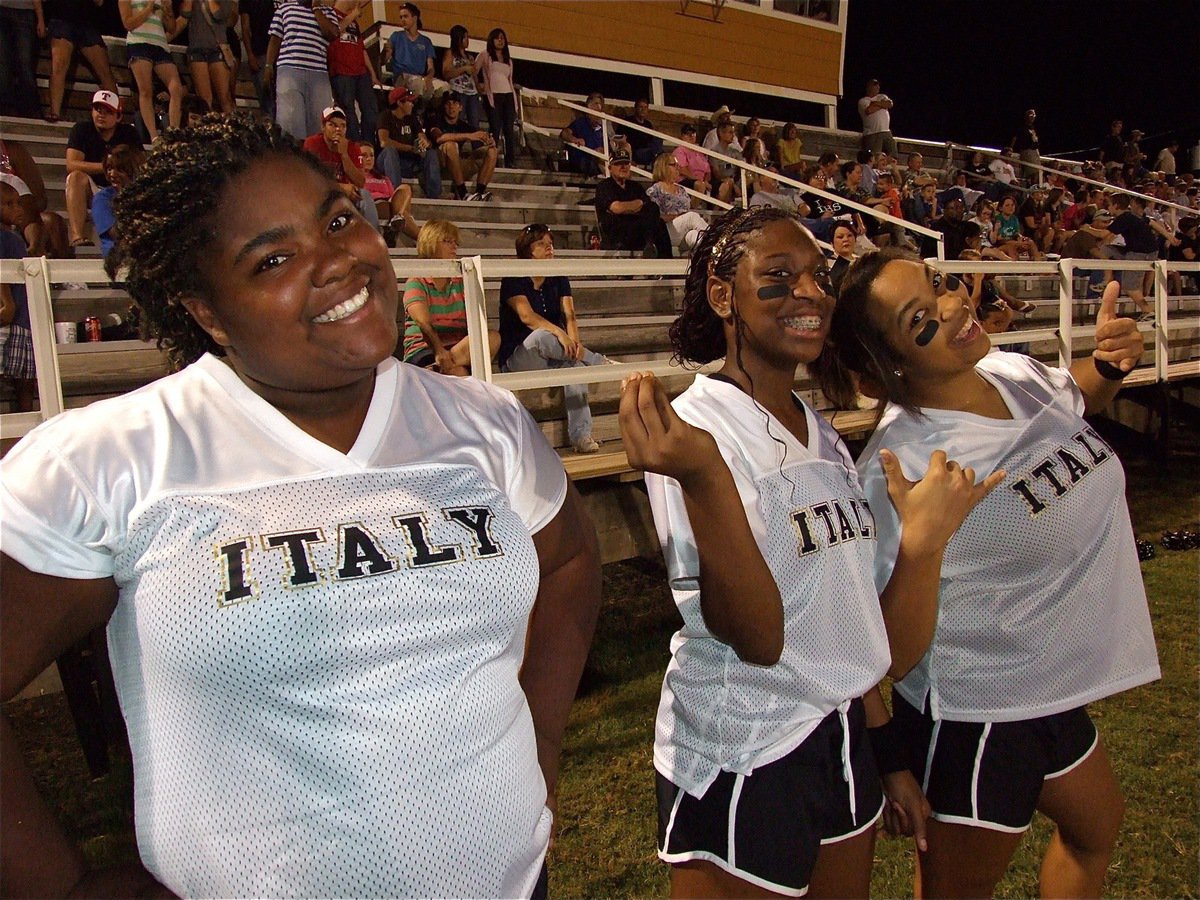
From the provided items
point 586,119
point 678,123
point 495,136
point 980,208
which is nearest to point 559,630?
point 495,136

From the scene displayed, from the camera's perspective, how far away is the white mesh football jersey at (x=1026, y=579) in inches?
79.1

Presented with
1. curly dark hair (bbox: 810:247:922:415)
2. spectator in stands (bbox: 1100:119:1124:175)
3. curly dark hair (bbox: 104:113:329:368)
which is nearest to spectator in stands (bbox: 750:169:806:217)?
curly dark hair (bbox: 810:247:922:415)

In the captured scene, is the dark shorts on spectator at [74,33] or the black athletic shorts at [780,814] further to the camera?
the dark shorts on spectator at [74,33]

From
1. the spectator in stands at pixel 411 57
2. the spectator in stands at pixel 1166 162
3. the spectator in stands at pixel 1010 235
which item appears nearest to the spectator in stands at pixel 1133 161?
the spectator in stands at pixel 1166 162

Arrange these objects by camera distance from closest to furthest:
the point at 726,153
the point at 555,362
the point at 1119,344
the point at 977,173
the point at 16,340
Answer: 1. the point at 1119,344
2. the point at 16,340
3. the point at 555,362
4. the point at 726,153
5. the point at 977,173

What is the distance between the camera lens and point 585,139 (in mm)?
11172

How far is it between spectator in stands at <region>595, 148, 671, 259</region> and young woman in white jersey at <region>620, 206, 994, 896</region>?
654 cm

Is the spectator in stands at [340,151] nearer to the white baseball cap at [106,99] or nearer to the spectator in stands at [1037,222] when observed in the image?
the white baseball cap at [106,99]

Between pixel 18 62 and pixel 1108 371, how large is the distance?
26.4 ft

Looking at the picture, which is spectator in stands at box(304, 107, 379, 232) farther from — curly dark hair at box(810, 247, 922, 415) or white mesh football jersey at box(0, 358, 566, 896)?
white mesh football jersey at box(0, 358, 566, 896)

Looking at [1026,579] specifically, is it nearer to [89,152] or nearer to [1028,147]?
[89,152]

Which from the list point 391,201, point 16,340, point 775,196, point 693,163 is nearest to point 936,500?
point 16,340

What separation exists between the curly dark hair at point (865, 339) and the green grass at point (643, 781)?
166cm

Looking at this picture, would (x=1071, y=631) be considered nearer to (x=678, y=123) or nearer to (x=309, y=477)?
(x=309, y=477)
